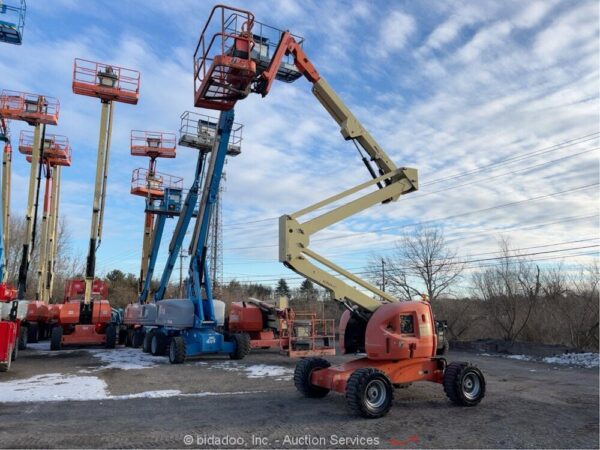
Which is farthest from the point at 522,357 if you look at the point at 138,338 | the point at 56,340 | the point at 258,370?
the point at 56,340

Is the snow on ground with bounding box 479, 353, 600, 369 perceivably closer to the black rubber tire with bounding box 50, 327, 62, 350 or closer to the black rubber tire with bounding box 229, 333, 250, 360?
the black rubber tire with bounding box 229, 333, 250, 360

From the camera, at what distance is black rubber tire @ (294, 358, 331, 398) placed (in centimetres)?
954

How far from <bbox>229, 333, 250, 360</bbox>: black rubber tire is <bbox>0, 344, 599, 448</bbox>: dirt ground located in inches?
146

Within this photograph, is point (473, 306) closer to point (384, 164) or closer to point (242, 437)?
point (384, 164)

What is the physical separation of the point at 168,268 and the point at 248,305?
4.09 metres

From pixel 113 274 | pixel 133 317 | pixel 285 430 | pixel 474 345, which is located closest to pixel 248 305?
pixel 133 317

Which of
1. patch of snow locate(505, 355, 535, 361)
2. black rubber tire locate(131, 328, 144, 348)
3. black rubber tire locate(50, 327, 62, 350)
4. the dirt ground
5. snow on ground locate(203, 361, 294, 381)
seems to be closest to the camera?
the dirt ground

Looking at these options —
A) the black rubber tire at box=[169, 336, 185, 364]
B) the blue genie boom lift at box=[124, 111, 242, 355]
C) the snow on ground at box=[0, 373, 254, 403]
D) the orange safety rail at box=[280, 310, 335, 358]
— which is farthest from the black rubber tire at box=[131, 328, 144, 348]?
the snow on ground at box=[0, 373, 254, 403]

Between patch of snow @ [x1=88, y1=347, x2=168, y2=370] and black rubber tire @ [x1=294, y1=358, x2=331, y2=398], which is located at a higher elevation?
black rubber tire @ [x1=294, y1=358, x2=331, y2=398]

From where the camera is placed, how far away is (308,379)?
9.55 metres

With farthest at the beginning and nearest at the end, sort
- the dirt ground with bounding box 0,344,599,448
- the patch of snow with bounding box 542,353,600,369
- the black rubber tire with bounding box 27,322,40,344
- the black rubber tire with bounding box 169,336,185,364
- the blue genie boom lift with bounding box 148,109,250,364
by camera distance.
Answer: the black rubber tire with bounding box 27,322,40,344
the blue genie boom lift with bounding box 148,109,250,364
the black rubber tire with bounding box 169,336,185,364
the patch of snow with bounding box 542,353,600,369
the dirt ground with bounding box 0,344,599,448

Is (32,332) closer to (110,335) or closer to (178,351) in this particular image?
(110,335)

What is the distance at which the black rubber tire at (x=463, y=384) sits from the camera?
28.9 feet

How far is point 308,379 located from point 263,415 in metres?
1.51
